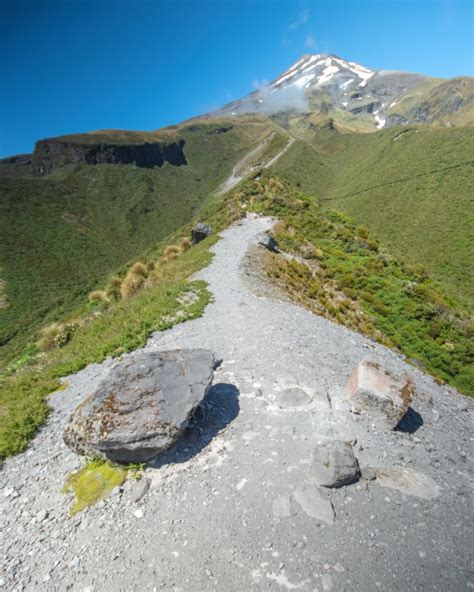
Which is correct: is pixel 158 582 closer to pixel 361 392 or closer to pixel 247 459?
pixel 247 459

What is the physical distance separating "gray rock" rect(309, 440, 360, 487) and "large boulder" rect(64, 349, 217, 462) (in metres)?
2.85

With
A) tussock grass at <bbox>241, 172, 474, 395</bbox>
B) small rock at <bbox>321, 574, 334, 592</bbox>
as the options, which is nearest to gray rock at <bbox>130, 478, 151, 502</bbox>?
small rock at <bbox>321, 574, 334, 592</bbox>

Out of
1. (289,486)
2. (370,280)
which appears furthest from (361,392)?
(370,280)

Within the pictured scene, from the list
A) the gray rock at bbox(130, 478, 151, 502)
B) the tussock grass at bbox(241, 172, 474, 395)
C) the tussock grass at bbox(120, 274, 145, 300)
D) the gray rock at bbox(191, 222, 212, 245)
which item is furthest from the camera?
the gray rock at bbox(191, 222, 212, 245)

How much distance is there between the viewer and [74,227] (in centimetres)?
9150

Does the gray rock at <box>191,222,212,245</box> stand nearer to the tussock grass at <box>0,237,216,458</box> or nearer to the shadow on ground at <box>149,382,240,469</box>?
the tussock grass at <box>0,237,216,458</box>

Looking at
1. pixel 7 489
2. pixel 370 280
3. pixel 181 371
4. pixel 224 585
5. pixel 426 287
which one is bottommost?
pixel 426 287

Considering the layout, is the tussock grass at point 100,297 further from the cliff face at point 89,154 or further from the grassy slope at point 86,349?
the cliff face at point 89,154

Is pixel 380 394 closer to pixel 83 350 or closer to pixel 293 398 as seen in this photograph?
pixel 293 398

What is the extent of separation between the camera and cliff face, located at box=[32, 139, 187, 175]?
130 meters

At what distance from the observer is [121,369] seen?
7812 mm

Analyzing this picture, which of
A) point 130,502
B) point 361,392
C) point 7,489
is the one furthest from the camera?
point 361,392

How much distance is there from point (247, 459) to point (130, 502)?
2.52 m

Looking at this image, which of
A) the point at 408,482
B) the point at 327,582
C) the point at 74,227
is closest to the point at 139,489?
the point at 327,582
